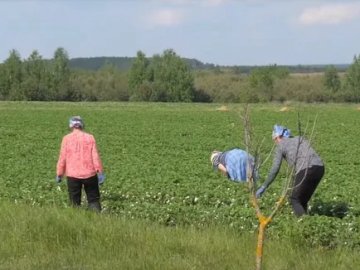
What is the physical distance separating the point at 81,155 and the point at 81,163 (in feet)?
0.40

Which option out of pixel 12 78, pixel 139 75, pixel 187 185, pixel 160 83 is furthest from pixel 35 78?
pixel 187 185

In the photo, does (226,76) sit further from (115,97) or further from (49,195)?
(49,195)

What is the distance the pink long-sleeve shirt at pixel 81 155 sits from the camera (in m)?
9.88

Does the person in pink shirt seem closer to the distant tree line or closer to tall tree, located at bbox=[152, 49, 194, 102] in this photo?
the distant tree line

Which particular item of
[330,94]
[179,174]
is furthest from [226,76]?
[179,174]

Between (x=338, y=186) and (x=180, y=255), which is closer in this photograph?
(x=180, y=255)

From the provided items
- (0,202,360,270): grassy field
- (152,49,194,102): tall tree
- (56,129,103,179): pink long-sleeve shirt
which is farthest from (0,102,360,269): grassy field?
(152,49,194,102): tall tree

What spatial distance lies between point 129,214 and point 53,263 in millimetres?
3281

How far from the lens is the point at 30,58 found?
327 feet

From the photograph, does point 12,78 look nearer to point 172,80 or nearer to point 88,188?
point 172,80

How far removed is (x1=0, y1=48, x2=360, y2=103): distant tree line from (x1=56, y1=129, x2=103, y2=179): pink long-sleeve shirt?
79.4 metres

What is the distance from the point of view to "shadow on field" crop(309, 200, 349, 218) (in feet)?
32.3

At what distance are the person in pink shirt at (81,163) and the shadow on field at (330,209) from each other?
3229 millimetres

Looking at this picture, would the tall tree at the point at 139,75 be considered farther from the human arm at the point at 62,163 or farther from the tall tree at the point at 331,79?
the human arm at the point at 62,163
